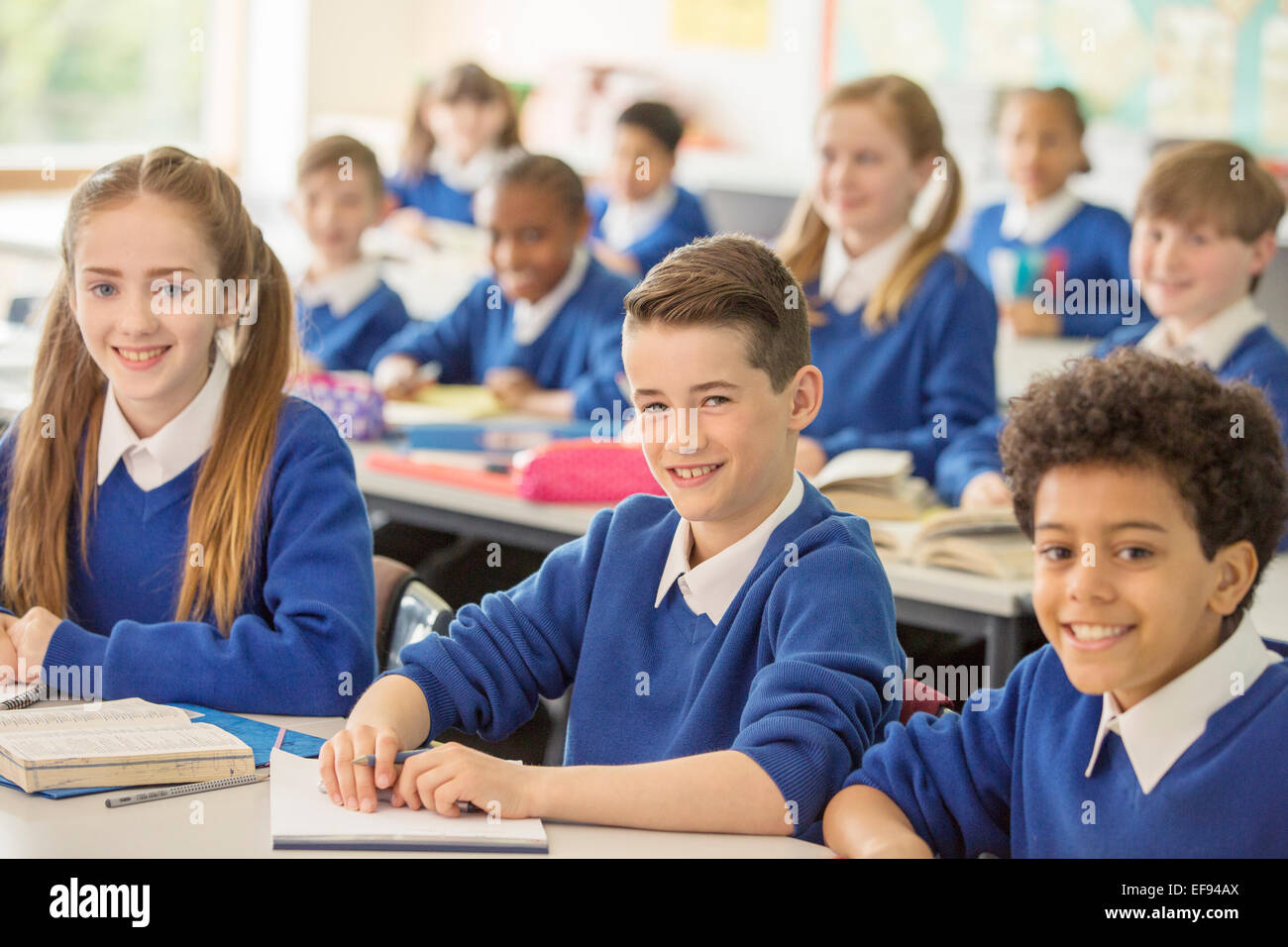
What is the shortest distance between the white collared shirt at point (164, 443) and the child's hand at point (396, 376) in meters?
1.56

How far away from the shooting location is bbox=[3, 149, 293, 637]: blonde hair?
1.59 m

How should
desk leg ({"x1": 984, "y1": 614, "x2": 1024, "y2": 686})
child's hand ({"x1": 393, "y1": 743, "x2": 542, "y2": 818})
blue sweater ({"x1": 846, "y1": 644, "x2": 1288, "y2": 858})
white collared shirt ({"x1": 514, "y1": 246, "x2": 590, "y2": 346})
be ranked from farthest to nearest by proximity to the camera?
white collared shirt ({"x1": 514, "y1": 246, "x2": 590, "y2": 346})
desk leg ({"x1": 984, "y1": 614, "x2": 1024, "y2": 686})
child's hand ({"x1": 393, "y1": 743, "x2": 542, "y2": 818})
blue sweater ({"x1": 846, "y1": 644, "x2": 1288, "y2": 858})

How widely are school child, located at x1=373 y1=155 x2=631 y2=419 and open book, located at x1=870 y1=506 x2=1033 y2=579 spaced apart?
1.04 meters

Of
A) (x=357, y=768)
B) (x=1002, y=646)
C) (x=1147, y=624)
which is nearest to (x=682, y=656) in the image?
(x=357, y=768)

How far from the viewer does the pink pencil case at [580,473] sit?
95.0 inches

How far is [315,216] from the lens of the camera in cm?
368

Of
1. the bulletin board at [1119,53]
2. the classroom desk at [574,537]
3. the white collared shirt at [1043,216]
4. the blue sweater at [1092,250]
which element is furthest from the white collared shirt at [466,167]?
the classroom desk at [574,537]

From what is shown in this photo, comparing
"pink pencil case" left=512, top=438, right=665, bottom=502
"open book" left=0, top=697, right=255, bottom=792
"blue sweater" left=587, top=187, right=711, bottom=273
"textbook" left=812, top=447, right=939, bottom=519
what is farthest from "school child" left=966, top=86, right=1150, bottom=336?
"open book" left=0, top=697, right=255, bottom=792

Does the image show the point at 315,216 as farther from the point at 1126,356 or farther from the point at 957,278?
the point at 1126,356

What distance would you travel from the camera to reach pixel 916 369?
2775 mm

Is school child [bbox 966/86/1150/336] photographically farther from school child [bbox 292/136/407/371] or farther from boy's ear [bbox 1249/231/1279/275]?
school child [bbox 292/136/407/371]

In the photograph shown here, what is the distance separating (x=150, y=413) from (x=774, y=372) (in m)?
0.75
